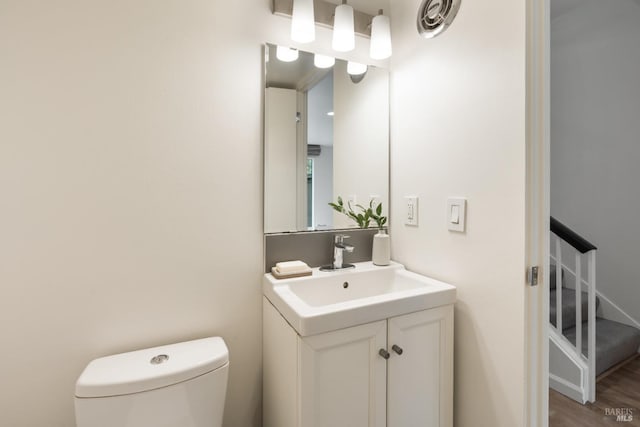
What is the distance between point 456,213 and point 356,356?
65 cm

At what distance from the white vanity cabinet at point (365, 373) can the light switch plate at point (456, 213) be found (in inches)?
12.2

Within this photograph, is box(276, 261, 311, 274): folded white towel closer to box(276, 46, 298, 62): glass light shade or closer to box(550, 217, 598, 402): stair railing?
box(276, 46, 298, 62): glass light shade

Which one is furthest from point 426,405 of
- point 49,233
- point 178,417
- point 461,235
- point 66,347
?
point 49,233

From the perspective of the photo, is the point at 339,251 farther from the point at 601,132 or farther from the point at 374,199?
the point at 601,132

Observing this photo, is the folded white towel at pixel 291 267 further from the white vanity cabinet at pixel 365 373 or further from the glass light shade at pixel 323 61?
the glass light shade at pixel 323 61

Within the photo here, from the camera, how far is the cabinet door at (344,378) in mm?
894

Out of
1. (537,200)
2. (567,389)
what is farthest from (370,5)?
(567,389)

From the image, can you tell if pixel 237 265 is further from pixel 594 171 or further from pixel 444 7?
pixel 594 171

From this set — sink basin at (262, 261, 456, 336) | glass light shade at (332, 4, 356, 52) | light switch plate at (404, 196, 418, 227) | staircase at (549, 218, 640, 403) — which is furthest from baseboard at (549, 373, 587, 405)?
glass light shade at (332, 4, 356, 52)

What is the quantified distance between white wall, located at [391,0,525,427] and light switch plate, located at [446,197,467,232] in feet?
0.07

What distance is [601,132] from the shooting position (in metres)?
2.51

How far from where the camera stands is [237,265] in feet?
4.10

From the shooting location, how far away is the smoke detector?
118 cm

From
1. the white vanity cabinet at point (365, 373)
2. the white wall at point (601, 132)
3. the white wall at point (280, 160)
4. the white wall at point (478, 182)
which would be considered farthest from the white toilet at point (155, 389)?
the white wall at point (601, 132)
